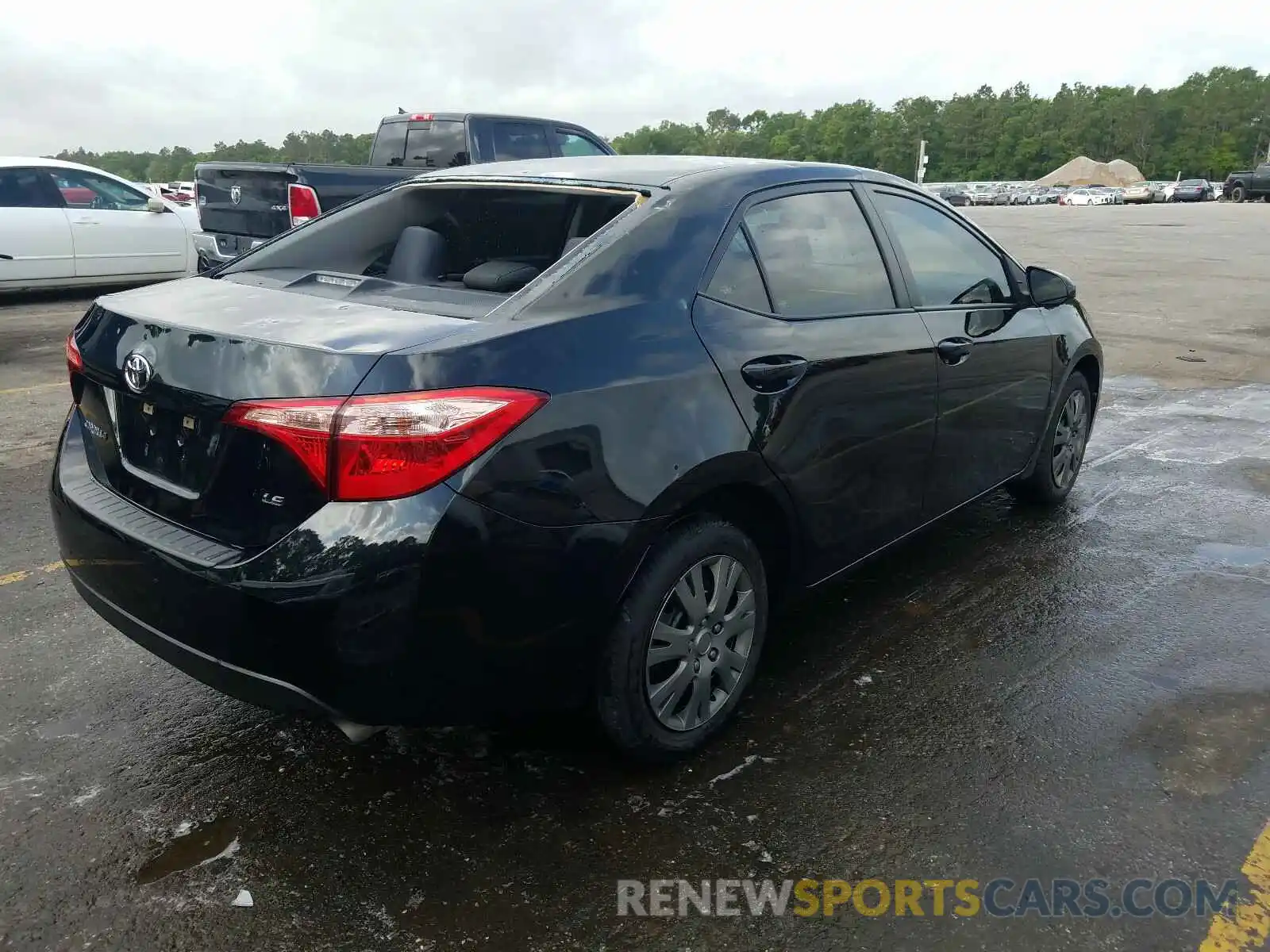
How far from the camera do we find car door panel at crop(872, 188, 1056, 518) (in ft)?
12.5

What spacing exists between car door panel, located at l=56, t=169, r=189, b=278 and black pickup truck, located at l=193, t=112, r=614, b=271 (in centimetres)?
54

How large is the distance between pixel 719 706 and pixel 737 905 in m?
0.69

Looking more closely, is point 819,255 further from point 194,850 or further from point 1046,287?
point 194,850

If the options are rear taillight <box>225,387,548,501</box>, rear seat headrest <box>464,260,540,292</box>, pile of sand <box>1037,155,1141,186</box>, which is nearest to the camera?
rear taillight <box>225,387,548,501</box>

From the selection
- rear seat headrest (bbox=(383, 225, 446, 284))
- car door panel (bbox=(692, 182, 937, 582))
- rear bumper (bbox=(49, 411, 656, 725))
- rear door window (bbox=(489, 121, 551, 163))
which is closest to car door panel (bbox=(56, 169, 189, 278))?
rear door window (bbox=(489, 121, 551, 163))

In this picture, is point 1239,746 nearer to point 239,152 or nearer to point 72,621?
point 72,621

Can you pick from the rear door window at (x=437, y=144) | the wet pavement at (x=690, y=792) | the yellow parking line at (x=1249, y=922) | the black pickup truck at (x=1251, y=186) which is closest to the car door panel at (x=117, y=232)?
the rear door window at (x=437, y=144)

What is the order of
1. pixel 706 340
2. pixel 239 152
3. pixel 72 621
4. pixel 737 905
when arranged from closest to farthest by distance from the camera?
pixel 737 905
pixel 706 340
pixel 72 621
pixel 239 152

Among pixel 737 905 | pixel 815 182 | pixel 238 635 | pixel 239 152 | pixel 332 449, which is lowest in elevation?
pixel 737 905

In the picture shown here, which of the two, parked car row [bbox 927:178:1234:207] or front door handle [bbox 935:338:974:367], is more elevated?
parked car row [bbox 927:178:1234:207]

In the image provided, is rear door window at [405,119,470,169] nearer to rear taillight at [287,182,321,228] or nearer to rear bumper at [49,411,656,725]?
rear taillight at [287,182,321,228]

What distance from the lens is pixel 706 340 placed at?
2840mm

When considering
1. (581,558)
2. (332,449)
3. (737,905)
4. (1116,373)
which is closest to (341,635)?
(332,449)

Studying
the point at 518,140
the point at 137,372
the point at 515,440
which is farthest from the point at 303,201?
the point at 515,440
